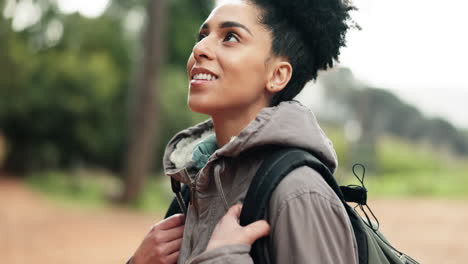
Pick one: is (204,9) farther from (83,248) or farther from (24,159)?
(83,248)

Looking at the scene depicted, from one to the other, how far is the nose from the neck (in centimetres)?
18

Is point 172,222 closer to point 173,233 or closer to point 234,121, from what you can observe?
point 173,233

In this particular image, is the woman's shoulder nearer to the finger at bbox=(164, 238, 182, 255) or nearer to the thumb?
the thumb

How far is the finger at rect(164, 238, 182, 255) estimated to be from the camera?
5.65ft

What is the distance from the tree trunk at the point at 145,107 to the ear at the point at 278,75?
11.0 m

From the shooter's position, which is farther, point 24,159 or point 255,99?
point 24,159

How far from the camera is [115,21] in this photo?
63.3 ft

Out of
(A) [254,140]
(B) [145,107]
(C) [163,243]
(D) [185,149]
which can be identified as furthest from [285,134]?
(B) [145,107]

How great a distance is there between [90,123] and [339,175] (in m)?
8.54

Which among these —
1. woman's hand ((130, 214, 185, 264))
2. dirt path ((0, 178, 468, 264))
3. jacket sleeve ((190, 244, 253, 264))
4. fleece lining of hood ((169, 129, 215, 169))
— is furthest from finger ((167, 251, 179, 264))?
dirt path ((0, 178, 468, 264))

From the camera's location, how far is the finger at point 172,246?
5.65 feet

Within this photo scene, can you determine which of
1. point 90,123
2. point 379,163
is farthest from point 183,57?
point 379,163

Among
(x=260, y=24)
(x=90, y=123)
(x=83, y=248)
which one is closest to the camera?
(x=260, y=24)

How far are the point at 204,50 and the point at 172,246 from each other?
631mm
